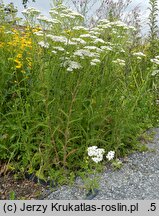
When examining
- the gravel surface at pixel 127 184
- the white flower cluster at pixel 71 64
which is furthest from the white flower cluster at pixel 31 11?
the gravel surface at pixel 127 184

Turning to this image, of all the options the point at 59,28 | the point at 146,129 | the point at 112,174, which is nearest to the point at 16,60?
the point at 59,28

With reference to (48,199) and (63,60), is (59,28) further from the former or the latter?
(48,199)

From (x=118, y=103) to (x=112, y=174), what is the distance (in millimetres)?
933

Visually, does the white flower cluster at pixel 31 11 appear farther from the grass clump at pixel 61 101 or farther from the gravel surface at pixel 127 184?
the gravel surface at pixel 127 184

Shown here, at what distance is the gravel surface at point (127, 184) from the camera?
4086mm

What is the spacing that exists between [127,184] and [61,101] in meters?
1.10

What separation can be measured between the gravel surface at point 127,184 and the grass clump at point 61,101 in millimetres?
168

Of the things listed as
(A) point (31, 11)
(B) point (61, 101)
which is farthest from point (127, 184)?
(A) point (31, 11)

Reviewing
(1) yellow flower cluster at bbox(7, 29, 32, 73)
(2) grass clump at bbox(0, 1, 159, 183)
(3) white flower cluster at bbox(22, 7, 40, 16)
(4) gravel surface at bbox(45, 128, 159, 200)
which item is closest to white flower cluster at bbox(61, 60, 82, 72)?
(2) grass clump at bbox(0, 1, 159, 183)

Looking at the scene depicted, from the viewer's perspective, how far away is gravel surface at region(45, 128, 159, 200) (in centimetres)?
409

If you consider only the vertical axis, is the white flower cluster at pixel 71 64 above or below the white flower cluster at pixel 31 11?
below

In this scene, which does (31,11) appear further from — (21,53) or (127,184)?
(127,184)

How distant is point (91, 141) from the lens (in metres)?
4.59

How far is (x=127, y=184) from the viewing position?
4348 mm
